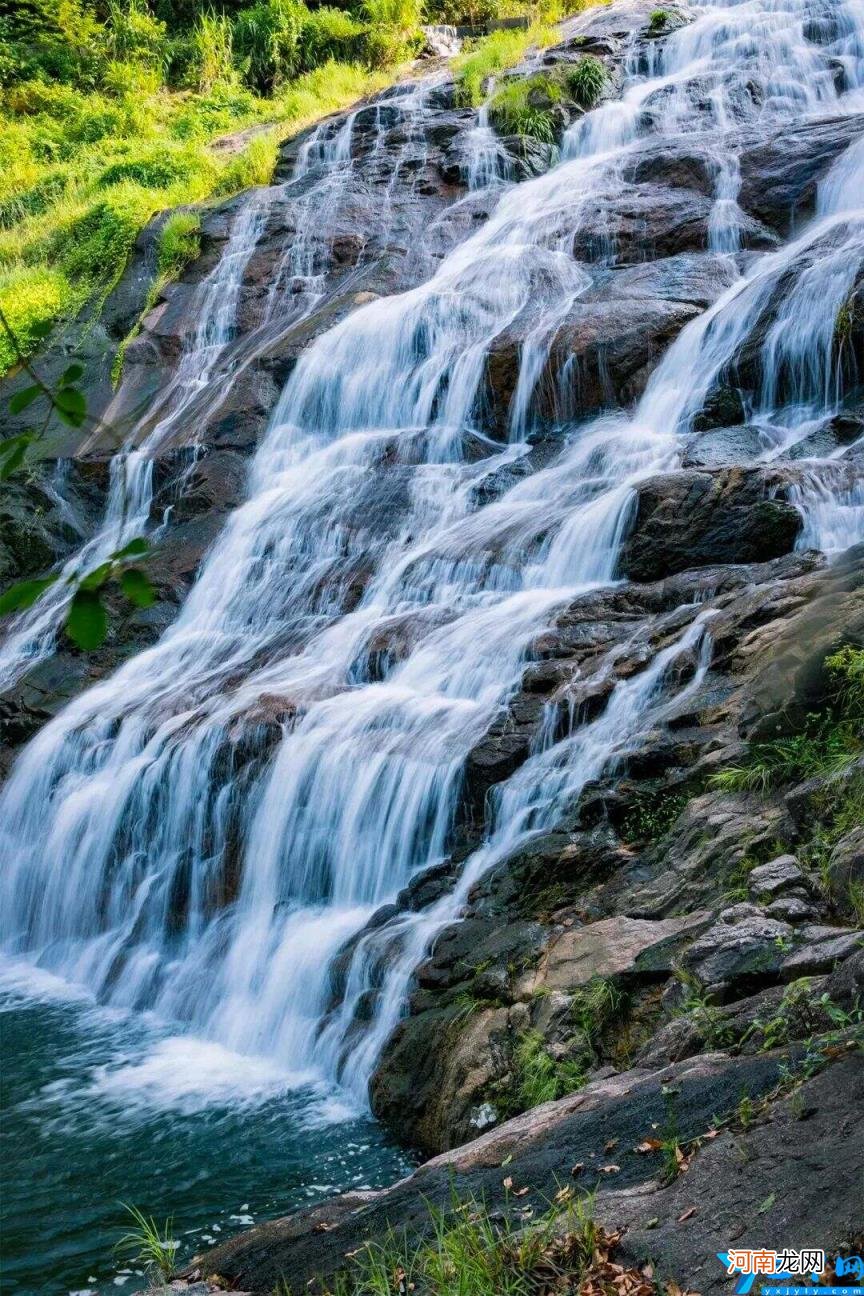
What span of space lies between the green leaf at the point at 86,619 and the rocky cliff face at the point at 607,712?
7.77 ft

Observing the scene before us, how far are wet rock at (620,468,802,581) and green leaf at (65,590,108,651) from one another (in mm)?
7449

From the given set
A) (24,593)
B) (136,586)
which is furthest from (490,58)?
(24,593)

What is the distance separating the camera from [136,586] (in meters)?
2.07

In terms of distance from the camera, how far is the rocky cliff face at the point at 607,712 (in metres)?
4.30

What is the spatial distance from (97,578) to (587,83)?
59.8 feet

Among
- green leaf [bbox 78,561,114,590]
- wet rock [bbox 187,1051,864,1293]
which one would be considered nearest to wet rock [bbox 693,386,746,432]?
wet rock [bbox 187,1051,864,1293]

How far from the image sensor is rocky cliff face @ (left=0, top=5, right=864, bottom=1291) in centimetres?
430

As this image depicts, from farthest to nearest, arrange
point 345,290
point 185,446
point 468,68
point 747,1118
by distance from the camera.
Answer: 1. point 468,68
2. point 345,290
3. point 185,446
4. point 747,1118

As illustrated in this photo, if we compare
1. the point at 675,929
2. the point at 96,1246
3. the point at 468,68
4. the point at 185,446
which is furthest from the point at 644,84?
the point at 96,1246

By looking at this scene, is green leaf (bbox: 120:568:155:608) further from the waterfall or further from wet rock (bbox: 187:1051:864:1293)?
the waterfall

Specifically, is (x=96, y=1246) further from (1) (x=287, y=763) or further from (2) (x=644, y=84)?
(2) (x=644, y=84)

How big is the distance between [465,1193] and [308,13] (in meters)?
27.1

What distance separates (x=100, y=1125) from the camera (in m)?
6.94

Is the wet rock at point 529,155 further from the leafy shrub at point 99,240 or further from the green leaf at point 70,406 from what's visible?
the green leaf at point 70,406
